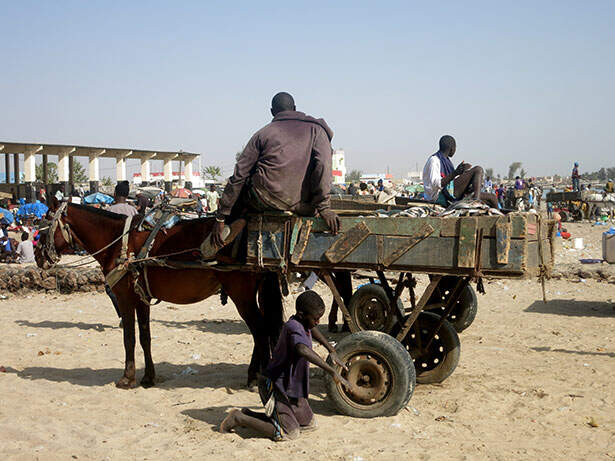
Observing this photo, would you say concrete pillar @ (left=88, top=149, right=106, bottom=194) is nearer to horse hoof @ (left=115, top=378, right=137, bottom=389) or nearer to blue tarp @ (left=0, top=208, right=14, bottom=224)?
blue tarp @ (left=0, top=208, right=14, bottom=224)

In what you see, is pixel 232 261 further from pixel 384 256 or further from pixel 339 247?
pixel 384 256

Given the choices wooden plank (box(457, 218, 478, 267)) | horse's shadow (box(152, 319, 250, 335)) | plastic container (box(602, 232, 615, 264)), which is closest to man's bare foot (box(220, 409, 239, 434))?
wooden plank (box(457, 218, 478, 267))

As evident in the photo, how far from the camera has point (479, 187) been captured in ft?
20.9

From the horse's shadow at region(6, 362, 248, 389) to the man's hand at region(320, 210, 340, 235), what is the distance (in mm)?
2255

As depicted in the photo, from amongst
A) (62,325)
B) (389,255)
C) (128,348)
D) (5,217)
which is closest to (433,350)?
(389,255)

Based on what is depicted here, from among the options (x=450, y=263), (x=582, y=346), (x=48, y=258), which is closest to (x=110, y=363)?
(x=48, y=258)

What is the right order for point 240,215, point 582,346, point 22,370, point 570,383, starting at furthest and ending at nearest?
1. point 582,346
2. point 22,370
3. point 570,383
4. point 240,215

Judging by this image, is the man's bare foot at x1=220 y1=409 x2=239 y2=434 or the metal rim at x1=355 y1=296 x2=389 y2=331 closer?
the man's bare foot at x1=220 y1=409 x2=239 y2=434

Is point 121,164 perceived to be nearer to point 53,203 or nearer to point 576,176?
point 576,176

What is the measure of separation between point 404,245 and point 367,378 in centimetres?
120

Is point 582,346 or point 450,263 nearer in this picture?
point 450,263

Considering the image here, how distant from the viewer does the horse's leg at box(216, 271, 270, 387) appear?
6273 mm

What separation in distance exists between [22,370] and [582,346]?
709 cm

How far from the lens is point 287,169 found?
5.33 meters
